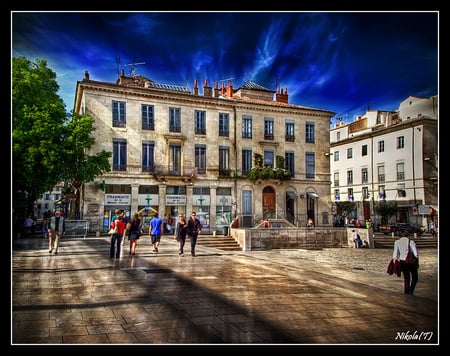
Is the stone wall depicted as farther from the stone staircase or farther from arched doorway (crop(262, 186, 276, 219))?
arched doorway (crop(262, 186, 276, 219))

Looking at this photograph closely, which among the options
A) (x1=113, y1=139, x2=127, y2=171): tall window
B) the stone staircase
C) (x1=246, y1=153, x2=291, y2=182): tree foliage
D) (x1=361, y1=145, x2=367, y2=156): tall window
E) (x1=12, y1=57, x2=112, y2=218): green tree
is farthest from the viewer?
(x1=246, y1=153, x2=291, y2=182): tree foliage

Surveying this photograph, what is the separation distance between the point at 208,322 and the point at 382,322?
2419 mm

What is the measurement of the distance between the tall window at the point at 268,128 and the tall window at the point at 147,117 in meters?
8.76

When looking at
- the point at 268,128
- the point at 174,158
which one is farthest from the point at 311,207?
the point at 174,158

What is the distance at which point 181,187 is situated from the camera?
2727 centimetres

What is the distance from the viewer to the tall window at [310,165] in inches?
1248

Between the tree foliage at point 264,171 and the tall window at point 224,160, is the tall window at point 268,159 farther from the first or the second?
the tall window at point 224,160

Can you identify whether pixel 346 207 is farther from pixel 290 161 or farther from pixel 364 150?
pixel 364 150

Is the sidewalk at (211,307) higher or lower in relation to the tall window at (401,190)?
lower

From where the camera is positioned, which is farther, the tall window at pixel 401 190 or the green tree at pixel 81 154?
the green tree at pixel 81 154

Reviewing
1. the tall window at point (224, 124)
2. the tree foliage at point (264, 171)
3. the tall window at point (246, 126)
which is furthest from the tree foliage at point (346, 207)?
the tall window at point (224, 124)

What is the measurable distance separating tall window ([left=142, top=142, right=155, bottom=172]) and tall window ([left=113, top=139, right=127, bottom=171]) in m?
1.23

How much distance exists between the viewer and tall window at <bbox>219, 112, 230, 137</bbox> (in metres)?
28.7

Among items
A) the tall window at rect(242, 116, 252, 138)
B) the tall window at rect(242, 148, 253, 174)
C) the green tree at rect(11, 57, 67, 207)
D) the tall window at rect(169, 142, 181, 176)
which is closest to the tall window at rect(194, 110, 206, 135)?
the tall window at rect(169, 142, 181, 176)
